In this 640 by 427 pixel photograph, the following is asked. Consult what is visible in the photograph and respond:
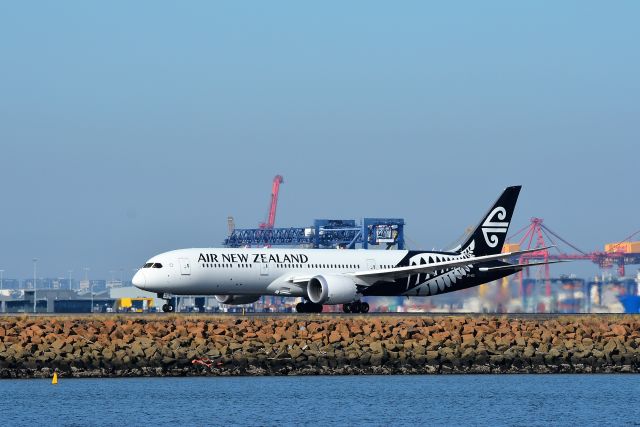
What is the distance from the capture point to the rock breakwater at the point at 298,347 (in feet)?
163

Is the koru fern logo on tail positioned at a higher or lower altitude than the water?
higher

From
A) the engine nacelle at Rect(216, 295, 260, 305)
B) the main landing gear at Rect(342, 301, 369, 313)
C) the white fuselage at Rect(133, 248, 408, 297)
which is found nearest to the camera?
the white fuselage at Rect(133, 248, 408, 297)

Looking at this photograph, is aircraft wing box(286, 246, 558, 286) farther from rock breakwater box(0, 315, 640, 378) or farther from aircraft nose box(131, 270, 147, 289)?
rock breakwater box(0, 315, 640, 378)

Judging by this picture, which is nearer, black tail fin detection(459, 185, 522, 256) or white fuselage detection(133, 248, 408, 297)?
white fuselage detection(133, 248, 408, 297)

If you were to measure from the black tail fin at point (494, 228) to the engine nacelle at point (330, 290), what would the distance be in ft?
31.0

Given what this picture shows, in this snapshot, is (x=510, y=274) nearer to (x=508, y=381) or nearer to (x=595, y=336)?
(x=595, y=336)

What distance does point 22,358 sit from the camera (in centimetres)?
4906

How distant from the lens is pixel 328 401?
4353 cm

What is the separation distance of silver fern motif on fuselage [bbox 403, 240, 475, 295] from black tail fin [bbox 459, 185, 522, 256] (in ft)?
7.42

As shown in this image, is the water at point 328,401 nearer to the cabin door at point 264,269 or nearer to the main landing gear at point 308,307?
the cabin door at point 264,269

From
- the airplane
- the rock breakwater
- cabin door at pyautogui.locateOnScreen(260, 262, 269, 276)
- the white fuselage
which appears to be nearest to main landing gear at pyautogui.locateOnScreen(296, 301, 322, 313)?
the airplane

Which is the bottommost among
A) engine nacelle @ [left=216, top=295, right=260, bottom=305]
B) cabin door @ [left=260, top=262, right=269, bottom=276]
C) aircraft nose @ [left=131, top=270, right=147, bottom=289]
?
engine nacelle @ [left=216, top=295, right=260, bottom=305]

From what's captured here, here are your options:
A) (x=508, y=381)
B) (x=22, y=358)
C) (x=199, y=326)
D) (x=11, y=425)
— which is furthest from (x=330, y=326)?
(x=11, y=425)

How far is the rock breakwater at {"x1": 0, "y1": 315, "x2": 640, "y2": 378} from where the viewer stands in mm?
49625
